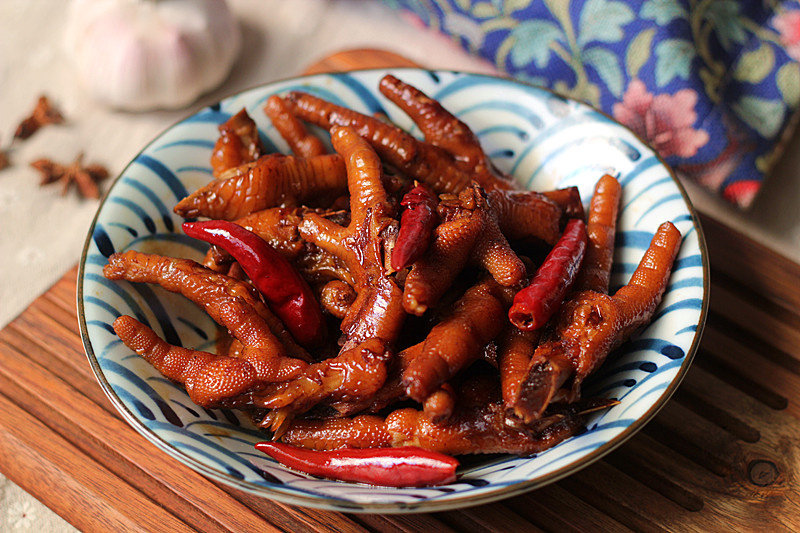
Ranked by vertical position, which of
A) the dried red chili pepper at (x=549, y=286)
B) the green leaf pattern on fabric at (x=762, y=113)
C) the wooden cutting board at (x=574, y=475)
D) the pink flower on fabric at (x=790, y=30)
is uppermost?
the pink flower on fabric at (x=790, y=30)

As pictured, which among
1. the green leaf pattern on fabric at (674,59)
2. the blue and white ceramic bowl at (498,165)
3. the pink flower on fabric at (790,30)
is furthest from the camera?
the pink flower on fabric at (790,30)

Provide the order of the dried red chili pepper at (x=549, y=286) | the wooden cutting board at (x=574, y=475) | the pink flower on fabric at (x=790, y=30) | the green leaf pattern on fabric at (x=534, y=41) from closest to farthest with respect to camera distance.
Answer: the dried red chili pepper at (x=549, y=286) < the wooden cutting board at (x=574, y=475) < the pink flower on fabric at (x=790, y=30) < the green leaf pattern on fabric at (x=534, y=41)

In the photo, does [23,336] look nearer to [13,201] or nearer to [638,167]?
[13,201]

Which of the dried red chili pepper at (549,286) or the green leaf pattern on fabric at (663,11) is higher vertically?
the green leaf pattern on fabric at (663,11)

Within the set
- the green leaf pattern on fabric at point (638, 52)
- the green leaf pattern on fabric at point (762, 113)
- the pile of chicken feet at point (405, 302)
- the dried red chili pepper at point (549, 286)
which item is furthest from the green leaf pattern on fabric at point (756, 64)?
the dried red chili pepper at point (549, 286)

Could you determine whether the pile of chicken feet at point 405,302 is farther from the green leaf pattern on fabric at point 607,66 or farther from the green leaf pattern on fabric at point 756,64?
the green leaf pattern on fabric at point 756,64

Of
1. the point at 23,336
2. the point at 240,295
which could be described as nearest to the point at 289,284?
the point at 240,295

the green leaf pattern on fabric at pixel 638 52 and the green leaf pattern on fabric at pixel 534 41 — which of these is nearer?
the green leaf pattern on fabric at pixel 638 52

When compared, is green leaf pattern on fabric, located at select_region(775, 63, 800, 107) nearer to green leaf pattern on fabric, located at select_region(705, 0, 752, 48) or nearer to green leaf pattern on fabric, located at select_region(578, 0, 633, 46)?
green leaf pattern on fabric, located at select_region(705, 0, 752, 48)
